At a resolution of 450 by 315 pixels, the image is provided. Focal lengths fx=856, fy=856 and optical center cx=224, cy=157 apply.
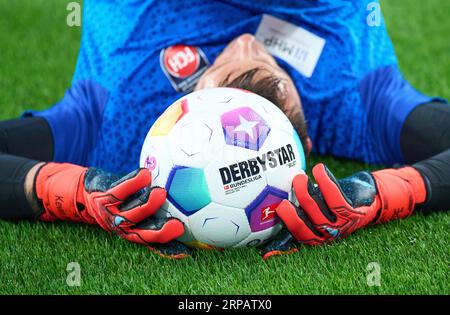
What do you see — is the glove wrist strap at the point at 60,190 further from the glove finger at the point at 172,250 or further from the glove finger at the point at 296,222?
the glove finger at the point at 296,222

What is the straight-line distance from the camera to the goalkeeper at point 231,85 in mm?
3049

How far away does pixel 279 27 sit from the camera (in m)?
3.62

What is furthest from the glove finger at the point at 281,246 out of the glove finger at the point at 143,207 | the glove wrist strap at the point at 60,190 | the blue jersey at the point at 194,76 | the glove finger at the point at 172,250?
the blue jersey at the point at 194,76

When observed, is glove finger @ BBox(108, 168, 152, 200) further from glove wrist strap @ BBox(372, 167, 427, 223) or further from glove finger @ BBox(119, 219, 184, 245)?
glove wrist strap @ BBox(372, 167, 427, 223)

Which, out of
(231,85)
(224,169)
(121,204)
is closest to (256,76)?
(231,85)

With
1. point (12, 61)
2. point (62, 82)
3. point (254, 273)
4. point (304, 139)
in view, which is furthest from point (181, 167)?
point (12, 61)

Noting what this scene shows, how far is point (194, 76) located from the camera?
136 inches

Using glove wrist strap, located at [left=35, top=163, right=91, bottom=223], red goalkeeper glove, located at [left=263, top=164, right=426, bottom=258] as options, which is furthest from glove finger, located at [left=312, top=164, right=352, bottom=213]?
glove wrist strap, located at [left=35, top=163, right=91, bottom=223]

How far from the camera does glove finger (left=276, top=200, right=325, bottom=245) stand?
2613mm

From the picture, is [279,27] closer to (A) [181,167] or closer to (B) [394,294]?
(A) [181,167]

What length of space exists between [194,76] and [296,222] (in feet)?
3.45

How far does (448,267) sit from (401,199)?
377 millimetres

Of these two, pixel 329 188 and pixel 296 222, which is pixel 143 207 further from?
pixel 329 188

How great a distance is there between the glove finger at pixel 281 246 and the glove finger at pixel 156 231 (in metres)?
0.28
